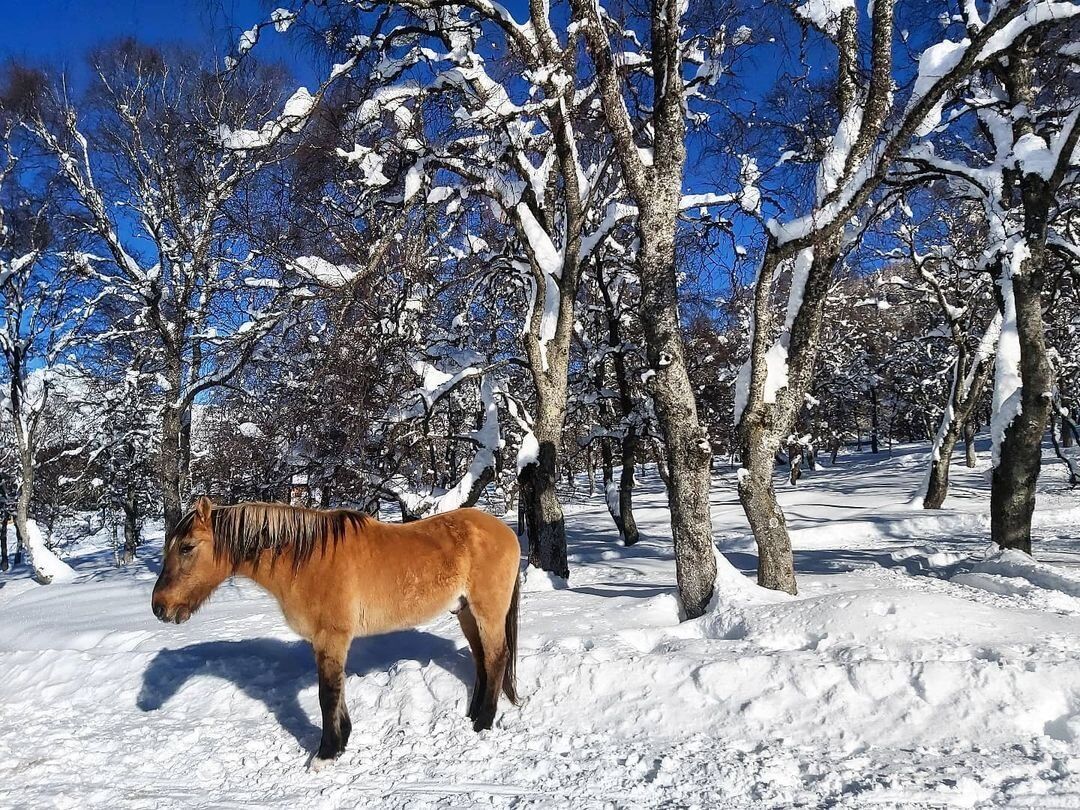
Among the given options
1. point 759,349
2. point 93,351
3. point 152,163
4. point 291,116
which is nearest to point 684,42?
point 759,349

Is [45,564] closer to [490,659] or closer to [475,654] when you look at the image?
[475,654]

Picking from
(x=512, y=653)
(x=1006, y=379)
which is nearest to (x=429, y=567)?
(x=512, y=653)

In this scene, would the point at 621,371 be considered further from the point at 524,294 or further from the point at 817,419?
the point at 817,419

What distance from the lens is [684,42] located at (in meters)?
6.77

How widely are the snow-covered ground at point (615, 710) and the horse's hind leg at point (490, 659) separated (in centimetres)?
13

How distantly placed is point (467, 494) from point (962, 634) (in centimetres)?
636

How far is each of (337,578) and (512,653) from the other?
1.33 metres

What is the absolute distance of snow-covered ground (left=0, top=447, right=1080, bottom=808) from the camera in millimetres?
3291

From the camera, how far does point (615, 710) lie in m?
4.17

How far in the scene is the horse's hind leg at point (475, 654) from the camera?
451 centimetres

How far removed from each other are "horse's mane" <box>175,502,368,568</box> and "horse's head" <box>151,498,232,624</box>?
0.12 feet

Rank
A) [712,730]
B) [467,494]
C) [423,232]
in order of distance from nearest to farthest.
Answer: [712,730] → [423,232] → [467,494]

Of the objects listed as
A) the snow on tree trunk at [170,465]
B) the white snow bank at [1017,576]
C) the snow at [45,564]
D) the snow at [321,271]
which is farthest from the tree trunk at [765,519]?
the snow at [45,564]

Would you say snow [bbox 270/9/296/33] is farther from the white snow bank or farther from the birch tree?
the white snow bank
